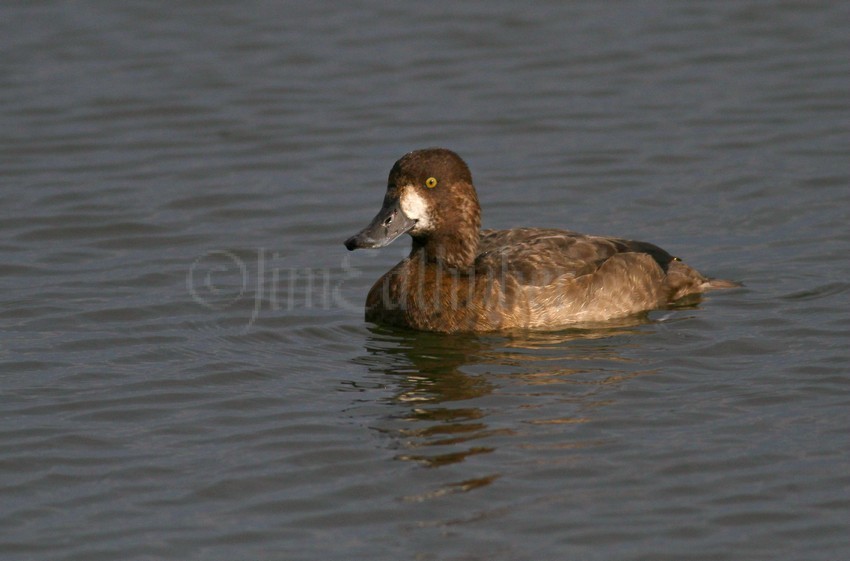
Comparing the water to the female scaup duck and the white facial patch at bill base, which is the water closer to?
the female scaup duck

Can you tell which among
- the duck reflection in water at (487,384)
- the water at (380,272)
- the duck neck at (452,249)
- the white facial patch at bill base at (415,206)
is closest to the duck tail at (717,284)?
the water at (380,272)

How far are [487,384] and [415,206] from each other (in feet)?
5.74

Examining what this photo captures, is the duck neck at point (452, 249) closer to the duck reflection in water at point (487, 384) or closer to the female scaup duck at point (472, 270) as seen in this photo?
the female scaup duck at point (472, 270)

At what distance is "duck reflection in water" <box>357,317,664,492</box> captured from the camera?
7.78 m

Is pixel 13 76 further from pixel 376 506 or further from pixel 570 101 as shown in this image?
pixel 376 506

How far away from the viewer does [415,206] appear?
32.5 feet

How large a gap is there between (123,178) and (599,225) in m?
4.73

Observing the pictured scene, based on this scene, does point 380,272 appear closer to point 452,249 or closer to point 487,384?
point 452,249

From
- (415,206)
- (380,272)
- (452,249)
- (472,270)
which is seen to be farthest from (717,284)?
(380,272)

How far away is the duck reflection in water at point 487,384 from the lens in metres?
7.78

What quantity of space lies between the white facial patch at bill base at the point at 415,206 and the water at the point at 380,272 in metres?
0.84

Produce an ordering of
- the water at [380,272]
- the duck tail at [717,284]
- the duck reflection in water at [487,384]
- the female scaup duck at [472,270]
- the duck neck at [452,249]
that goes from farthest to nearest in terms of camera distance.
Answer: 1. the duck tail at [717,284]
2. the duck neck at [452,249]
3. the female scaup duck at [472,270]
4. the duck reflection in water at [487,384]
5. the water at [380,272]

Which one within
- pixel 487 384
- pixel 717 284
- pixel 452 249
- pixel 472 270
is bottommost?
pixel 487 384

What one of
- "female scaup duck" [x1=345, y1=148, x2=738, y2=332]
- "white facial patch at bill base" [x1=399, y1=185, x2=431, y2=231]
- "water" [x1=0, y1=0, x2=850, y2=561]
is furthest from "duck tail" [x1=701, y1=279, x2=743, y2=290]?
"white facial patch at bill base" [x1=399, y1=185, x2=431, y2=231]
